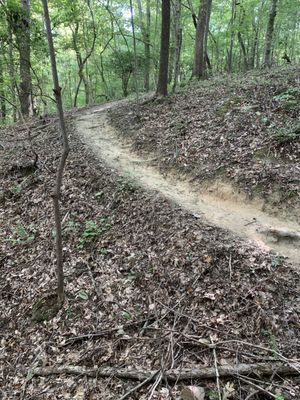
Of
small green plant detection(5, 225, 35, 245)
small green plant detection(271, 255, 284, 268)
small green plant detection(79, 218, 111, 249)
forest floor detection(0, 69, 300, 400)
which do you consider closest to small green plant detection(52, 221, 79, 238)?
forest floor detection(0, 69, 300, 400)

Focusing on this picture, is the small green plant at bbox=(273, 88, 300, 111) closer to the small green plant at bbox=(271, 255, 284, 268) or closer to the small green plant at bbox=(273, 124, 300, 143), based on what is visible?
the small green plant at bbox=(273, 124, 300, 143)

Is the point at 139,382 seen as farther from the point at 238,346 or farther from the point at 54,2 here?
the point at 54,2

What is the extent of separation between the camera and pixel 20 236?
7328mm

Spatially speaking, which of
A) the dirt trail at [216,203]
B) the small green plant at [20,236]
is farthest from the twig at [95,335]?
the small green plant at [20,236]

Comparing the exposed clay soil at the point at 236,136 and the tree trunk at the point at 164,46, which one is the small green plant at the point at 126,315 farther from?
the tree trunk at the point at 164,46

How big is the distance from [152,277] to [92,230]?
6.79ft

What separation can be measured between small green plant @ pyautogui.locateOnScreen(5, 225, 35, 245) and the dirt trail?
2.82 m

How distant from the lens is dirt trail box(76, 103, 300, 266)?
5.62 metres

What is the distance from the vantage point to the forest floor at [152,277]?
4105 mm

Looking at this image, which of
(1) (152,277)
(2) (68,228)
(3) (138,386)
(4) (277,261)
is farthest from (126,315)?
(2) (68,228)

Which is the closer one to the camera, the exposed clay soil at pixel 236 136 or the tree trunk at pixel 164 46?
the exposed clay soil at pixel 236 136

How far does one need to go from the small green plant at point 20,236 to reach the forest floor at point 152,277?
0.10 ft

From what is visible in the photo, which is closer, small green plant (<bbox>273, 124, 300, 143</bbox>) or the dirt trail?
the dirt trail

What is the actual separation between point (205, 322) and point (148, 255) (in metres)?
1.77
